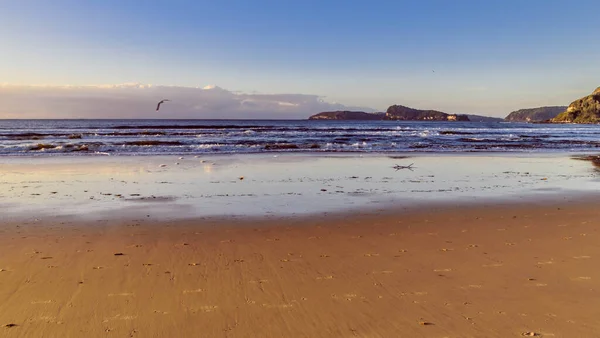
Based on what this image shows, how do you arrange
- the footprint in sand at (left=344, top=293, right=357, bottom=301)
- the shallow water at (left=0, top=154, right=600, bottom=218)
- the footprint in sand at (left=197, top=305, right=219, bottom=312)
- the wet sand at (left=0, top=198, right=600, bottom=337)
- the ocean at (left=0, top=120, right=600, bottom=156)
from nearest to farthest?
the wet sand at (left=0, top=198, right=600, bottom=337)
the footprint in sand at (left=197, top=305, right=219, bottom=312)
the footprint in sand at (left=344, top=293, right=357, bottom=301)
the shallow water at (left=0, top=154, right=600, bottom=218)
the ocean at (left=0, top=120, right=600, bottom=156)

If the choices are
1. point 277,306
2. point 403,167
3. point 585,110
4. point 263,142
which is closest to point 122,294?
point 277,306

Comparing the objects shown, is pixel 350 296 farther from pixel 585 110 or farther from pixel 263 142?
pixel 585 110

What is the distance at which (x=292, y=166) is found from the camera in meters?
16.3

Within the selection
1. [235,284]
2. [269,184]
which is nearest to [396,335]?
[235,284]

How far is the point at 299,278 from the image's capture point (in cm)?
491

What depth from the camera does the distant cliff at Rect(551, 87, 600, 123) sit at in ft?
436

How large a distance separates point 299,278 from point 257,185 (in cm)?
697

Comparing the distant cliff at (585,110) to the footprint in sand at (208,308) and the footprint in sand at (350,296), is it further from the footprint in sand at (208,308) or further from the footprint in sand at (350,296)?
the footprint in sand at (208,308)

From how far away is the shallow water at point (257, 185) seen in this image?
890cm

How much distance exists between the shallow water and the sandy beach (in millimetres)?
961

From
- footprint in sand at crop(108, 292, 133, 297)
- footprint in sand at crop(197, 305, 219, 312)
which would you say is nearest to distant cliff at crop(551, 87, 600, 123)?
A: footprint in sand at crop(197, 305, 219, 312)

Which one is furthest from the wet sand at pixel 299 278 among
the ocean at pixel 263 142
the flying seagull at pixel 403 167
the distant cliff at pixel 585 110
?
the distant cliff at pixel 585 110

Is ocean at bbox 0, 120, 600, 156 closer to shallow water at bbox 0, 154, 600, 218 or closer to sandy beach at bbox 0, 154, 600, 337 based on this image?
shallow water at bbox 0, 154, 600, 218

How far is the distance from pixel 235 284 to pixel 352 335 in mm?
1559
